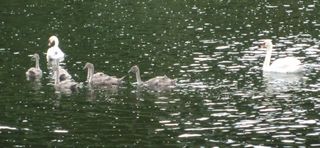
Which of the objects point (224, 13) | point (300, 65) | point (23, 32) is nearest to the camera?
point (300, 65)

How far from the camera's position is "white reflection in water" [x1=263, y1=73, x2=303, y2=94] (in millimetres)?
33062

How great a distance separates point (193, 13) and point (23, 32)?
47.0 feet

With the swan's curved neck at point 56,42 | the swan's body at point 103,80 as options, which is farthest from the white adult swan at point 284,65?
the swan's curved neck at point 56,42

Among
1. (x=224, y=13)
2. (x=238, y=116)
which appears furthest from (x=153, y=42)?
(x=238, y=116)

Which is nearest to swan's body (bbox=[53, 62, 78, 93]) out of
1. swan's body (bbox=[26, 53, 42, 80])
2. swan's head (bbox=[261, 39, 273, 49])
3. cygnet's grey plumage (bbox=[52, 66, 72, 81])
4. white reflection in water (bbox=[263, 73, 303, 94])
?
cygnet's grey plumage (bbox=[52, 66, 72, 81])

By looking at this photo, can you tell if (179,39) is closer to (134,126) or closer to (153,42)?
(153,42)

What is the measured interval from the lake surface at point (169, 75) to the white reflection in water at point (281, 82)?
0.06m

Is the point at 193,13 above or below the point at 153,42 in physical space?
above

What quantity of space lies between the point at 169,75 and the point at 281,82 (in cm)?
514

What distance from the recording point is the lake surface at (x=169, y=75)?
25.8 m

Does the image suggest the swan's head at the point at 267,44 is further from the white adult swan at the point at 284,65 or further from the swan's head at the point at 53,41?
the swan's head at the point at 53,41

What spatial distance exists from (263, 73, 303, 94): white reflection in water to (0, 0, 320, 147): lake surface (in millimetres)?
58

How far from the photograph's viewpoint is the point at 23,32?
51.0 meters

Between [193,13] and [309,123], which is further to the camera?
[193,13]
